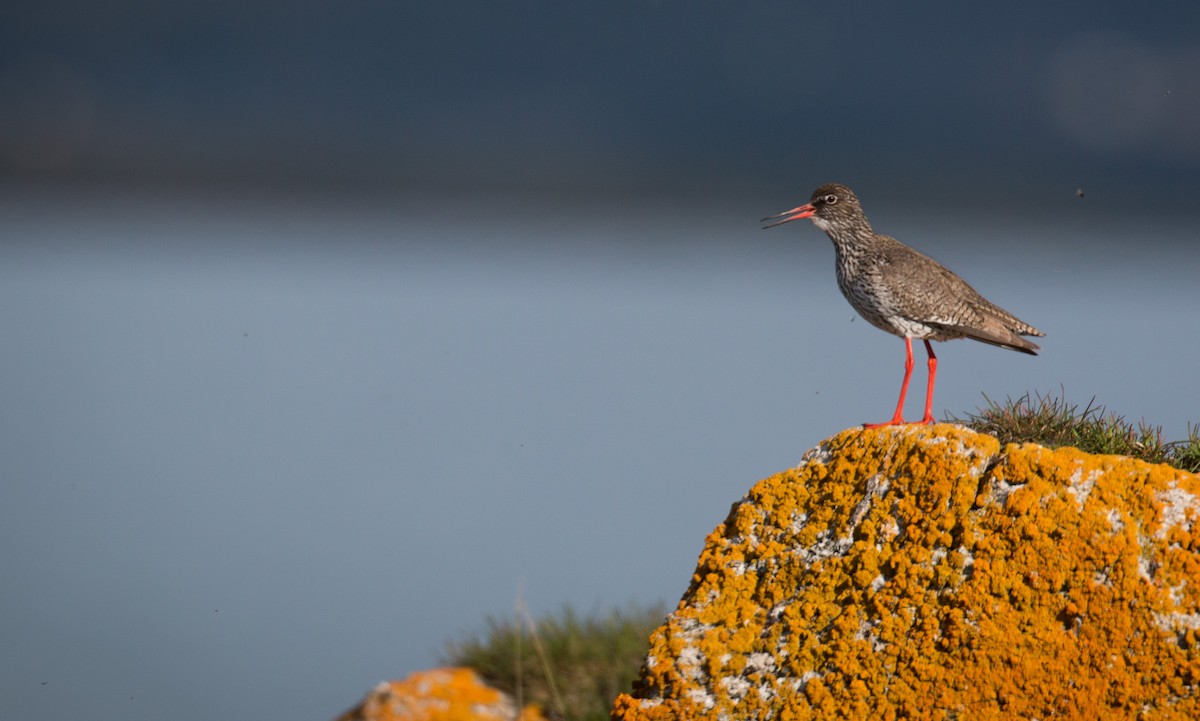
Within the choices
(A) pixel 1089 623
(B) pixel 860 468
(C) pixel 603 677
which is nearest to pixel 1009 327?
(B) pixel 860 468

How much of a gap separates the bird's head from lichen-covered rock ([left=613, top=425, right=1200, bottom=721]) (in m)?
1.96

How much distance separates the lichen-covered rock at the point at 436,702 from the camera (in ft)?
20.9

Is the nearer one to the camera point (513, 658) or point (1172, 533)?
point (1172, 533)

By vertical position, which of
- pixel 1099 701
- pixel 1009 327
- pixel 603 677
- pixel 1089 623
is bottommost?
pixel 603 677

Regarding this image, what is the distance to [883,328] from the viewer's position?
6.27 m

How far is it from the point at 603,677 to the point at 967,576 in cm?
343

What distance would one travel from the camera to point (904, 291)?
238 inches

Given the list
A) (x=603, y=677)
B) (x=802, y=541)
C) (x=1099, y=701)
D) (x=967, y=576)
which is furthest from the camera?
(x=603, y=677)

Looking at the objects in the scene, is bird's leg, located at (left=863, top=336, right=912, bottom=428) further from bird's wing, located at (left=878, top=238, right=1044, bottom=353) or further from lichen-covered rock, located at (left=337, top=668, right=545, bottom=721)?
lichen-covered rock, located at (left=337, top=668, right=545, bottom=721)

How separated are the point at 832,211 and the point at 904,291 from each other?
2.54 feet

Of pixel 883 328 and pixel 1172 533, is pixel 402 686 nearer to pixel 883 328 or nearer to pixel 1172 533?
pixel 883 328

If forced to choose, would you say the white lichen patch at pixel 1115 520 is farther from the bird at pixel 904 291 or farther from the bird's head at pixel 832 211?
the bird's head at pixel 832 211

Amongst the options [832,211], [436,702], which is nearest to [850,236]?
[832,211]

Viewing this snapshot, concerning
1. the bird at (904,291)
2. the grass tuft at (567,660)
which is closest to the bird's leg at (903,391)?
the bird at (904,291)
